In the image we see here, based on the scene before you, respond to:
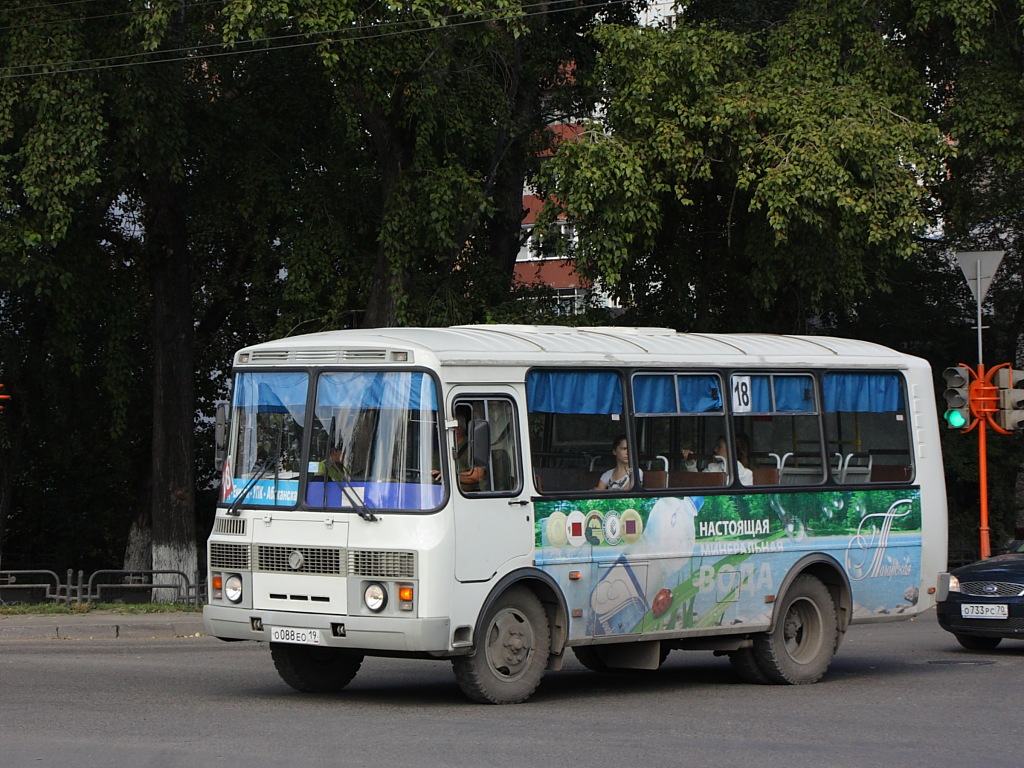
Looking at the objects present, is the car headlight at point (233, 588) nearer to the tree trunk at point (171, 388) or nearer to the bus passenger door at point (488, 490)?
the bus passenger door at point (488, 490)

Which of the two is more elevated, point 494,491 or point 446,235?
point 446,235

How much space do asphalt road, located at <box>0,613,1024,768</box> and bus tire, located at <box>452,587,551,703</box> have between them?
171 mm

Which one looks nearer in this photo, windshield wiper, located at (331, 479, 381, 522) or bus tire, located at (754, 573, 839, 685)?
windshield wiper, located at (331, 479, 381, 522)

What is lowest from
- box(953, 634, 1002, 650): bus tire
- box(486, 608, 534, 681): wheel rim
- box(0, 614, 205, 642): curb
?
box(953, 634, 1002, 650): bus tire

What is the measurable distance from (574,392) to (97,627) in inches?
349

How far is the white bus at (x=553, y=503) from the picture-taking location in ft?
34.8

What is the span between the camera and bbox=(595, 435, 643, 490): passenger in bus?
1177 cm

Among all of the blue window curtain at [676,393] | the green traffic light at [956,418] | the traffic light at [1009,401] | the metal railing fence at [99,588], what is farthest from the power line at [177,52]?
the blue window curtain at [676,393]

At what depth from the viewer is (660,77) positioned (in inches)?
861

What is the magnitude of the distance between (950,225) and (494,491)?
18.7 metres

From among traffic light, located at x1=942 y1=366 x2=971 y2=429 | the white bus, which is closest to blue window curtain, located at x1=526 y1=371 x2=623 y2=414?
the white bus

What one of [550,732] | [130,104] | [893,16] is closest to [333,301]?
[130,104]

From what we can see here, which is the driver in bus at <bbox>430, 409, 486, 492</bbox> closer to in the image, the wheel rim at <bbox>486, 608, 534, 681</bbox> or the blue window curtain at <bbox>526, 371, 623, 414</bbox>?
the blue window curtain at <bbox>526, 371, 623, 414</bbox>

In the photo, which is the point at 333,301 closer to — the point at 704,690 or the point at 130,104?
the point at 130,104
